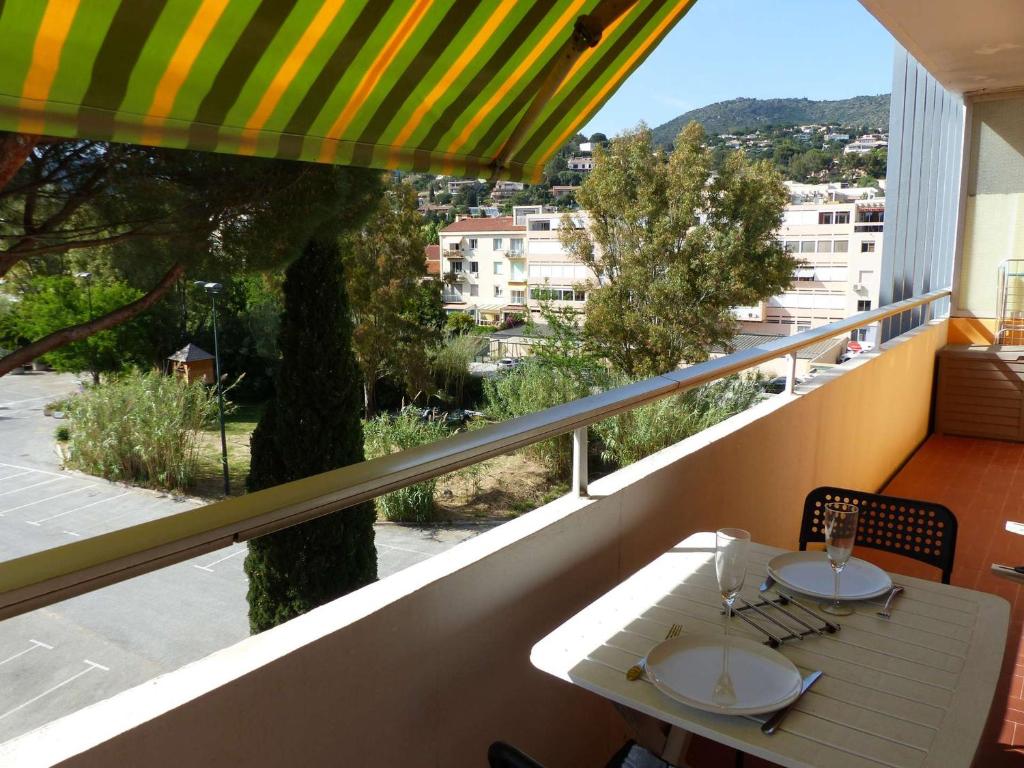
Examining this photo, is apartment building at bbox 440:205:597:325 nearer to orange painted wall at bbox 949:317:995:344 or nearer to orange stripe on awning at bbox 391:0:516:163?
orange painted wall at bbox 949:317:995:344

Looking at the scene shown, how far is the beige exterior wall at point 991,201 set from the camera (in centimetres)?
698

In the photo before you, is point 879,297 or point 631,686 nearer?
point 631,686

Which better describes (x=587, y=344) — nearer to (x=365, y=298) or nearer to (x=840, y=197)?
(x=365, y=298)

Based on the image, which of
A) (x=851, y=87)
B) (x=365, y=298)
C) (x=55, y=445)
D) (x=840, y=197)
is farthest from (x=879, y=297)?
(x=851, y=87)

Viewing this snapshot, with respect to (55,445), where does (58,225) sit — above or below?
above

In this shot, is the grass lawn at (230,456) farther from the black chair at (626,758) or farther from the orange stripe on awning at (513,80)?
the black chair at (626,758)

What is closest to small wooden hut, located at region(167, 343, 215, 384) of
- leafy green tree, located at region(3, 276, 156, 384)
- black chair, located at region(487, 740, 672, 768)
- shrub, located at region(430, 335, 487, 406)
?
leafy green tree, located at region(3, 276, 156, 384)

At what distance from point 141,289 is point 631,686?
11826 millimetres

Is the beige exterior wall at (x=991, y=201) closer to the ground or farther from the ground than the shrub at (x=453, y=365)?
farther from the ground

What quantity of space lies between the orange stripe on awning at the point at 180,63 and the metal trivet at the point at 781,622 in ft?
5.40

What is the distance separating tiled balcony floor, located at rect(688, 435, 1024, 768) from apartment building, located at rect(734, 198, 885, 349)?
1706cm

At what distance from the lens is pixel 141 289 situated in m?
11.4

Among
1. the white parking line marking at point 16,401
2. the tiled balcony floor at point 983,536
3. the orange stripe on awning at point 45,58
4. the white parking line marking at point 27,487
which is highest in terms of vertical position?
the orange stripe on awning at point 45,58

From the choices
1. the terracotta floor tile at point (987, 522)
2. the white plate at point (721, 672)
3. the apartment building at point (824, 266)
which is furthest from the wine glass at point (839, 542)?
the apartment building at point (824, 266)
